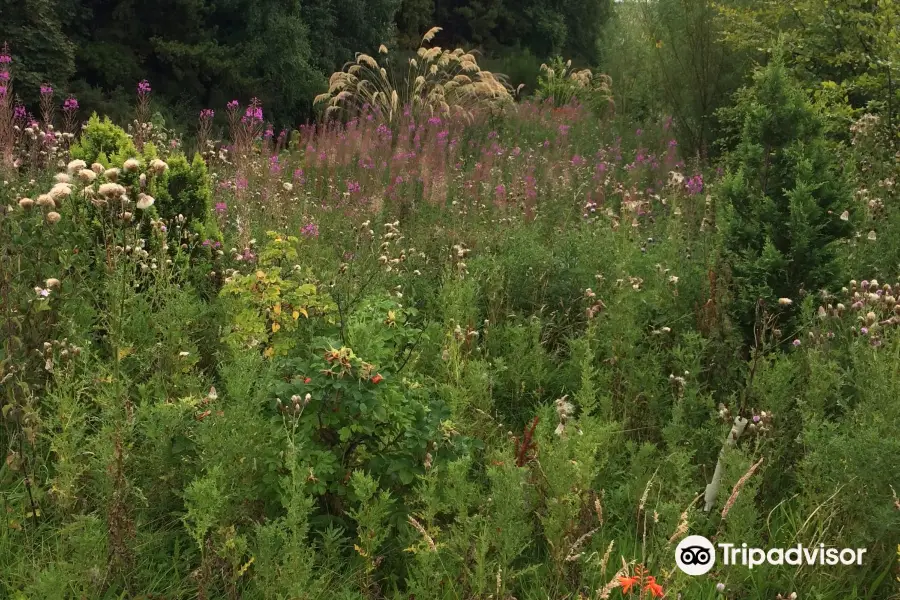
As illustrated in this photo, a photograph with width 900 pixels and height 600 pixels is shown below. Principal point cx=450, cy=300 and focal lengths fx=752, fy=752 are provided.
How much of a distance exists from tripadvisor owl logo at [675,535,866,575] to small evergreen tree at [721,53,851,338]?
1.52 metres

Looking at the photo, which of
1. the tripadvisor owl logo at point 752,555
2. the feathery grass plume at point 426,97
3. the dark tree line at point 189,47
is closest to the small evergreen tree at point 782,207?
the tripadvisor owl logo at point 752,555

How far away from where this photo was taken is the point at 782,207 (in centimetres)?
415

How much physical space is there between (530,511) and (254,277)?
1.69m

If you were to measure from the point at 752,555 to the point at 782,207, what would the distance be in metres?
2.25

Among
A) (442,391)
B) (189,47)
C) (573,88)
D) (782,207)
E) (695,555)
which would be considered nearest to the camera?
(695,555)

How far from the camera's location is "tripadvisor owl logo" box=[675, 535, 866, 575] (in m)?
2.43

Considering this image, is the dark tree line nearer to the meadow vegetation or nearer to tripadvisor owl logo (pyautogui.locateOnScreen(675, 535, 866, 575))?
the meadow vegetation

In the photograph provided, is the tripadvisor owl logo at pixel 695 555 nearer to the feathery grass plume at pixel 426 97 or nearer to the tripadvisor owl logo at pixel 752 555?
the tripadvisor owl logo at pixel 752 555

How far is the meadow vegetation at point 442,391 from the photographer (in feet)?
8.07

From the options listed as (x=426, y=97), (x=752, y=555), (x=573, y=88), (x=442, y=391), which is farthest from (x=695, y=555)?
(x=573, y=88)

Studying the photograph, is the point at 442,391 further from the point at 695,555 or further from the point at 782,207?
the point at 782,207

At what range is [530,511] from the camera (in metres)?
2.75

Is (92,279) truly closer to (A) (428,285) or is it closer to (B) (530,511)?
(A) (428,285)

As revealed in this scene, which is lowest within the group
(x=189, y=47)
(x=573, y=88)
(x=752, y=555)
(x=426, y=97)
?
(x=752, y=555)
